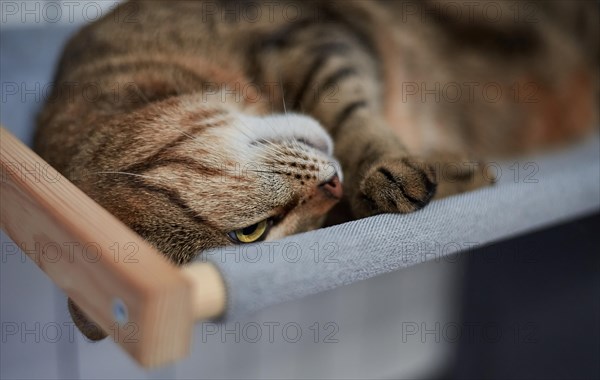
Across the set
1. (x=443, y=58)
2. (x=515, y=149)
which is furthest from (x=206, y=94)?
(x=515, y=149)

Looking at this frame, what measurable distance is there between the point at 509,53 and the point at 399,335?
0.99 meters

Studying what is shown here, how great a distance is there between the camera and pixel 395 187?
3.07ft

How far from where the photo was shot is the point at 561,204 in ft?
3.25

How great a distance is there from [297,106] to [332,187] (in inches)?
14.9

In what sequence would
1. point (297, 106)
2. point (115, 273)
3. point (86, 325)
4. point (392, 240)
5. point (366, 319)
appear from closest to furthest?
point (115, 273) < point (392, 240) < point (86, 325) < point (297, 106) < point (366, 319)

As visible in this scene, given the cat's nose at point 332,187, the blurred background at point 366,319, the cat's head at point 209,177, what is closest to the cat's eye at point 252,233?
the cat's head at point 209,177

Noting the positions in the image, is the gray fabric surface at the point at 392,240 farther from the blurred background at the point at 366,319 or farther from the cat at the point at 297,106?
the blurred background at the point at 366,319

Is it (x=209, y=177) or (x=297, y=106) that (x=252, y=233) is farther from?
(x=297, y=106)

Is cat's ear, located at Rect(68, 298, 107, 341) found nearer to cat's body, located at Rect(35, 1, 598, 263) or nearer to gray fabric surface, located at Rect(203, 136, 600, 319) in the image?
cat's body, located at Rect(35, 1, 598, 263)

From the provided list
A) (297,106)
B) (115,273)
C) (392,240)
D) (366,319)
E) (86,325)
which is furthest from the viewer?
Result: (366,319)

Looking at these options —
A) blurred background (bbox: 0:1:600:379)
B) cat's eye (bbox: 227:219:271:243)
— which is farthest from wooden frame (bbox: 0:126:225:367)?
blurred background (bbox: 0:1:600:379)

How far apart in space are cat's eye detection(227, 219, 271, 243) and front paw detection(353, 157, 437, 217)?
0.53ft

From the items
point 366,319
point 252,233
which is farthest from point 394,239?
point 366,319

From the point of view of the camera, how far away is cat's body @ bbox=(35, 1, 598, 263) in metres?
0.96
